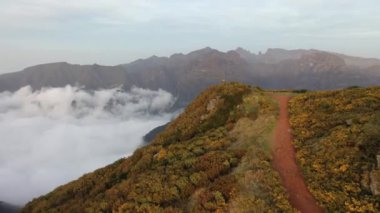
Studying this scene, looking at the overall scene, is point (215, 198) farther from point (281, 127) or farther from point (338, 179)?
point (281, 127)

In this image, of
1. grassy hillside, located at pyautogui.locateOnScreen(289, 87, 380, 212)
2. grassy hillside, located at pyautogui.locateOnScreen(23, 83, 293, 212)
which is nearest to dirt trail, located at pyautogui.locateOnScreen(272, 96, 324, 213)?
grassy hillside, located at pyautogui.locateOnScreen(289, 87, 380, 212)

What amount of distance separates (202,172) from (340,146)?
32.2 ft

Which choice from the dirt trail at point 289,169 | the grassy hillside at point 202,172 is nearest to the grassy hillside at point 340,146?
the dirt trail at point 289,169

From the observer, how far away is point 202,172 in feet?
81.5

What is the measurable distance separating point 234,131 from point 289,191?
11.0m

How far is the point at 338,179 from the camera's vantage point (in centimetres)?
2170

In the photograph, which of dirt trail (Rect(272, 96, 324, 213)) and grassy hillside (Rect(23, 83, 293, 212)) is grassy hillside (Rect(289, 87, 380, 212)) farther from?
grassy hillside (Rect(23, 83, 293, 212))

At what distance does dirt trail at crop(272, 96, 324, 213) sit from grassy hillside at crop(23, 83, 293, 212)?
70 cm

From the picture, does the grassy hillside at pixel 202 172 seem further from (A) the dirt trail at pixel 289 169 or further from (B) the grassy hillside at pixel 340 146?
(B) the grassy hillside at pixel 340 146

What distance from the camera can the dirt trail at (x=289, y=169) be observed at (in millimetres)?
20609

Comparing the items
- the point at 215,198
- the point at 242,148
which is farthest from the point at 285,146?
the point at 215,198

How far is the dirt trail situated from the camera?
2061 cm

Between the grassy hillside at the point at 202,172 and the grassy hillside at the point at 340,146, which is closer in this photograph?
the grassy hillside at the point at 340,146

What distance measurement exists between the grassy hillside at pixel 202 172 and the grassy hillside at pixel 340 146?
2.49 m
